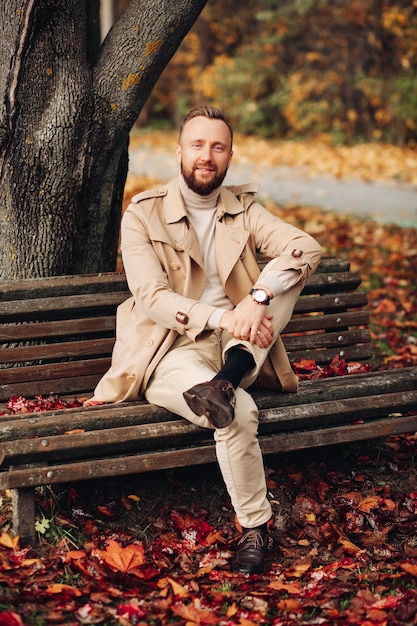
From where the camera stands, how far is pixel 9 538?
11.6ft

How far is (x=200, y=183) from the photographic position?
410 centimetres

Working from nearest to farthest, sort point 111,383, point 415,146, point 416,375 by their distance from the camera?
point 111,383 → point 416,375 → point 415,146

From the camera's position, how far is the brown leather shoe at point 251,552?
3557 mm

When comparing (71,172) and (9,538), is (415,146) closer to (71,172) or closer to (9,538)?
(71,172)

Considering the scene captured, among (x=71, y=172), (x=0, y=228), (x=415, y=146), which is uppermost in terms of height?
(x=415, y=146)

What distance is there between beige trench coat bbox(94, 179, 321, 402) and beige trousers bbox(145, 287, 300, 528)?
9 cm

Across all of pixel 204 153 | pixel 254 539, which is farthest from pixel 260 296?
pixel 254 539

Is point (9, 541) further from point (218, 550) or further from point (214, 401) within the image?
point (214, 401)

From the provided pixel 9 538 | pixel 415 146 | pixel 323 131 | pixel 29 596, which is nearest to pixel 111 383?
pixel 9 538

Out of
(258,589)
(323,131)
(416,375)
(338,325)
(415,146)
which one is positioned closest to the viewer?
(258,589)

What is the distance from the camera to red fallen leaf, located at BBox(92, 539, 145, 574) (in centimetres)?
349

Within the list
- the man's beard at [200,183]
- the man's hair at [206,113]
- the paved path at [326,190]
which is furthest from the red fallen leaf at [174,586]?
the paved path at [326,190]

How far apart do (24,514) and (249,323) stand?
1.22m

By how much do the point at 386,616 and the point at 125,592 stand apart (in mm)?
982
